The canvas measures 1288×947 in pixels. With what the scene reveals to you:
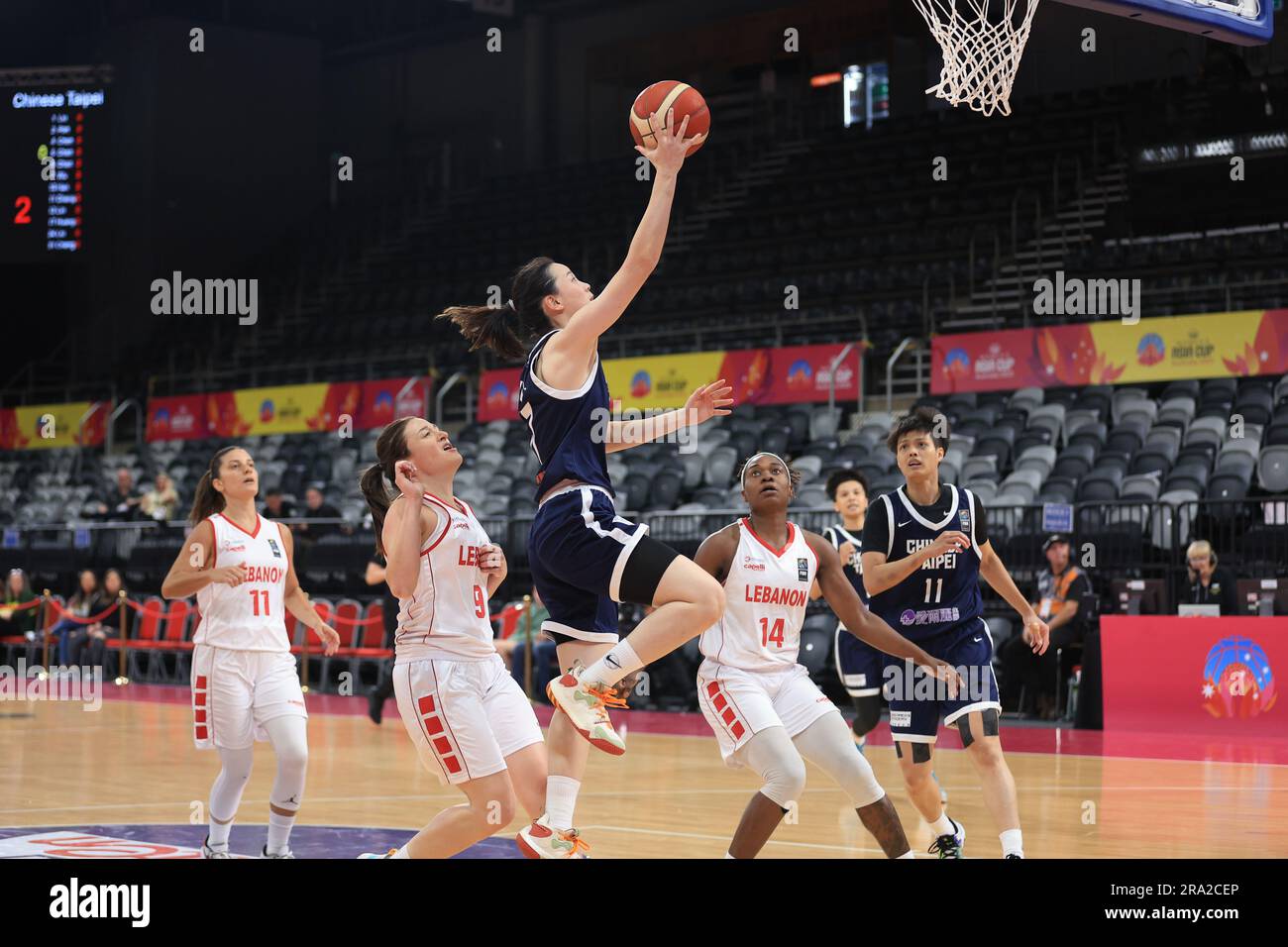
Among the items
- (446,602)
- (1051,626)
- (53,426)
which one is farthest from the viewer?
(53,426)

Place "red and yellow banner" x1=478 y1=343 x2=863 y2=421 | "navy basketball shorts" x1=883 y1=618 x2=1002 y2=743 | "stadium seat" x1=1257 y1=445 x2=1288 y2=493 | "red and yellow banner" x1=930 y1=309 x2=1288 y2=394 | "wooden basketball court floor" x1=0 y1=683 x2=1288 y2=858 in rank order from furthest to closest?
"red and yellow banner" x1=478 y1=343 x2=863 y2=421 < "red and yellow banner" x1=930 y1=309 x2=1288 y2=394 < "stadium seat" x1=1257 y1=445 x2=1288 y2=493 < "wooden basketball court floor" x1=0 y1=683 x2=1288 y2=858 < "navy basketball shorts" x1=883 y1=618 x2=1002 y2=743

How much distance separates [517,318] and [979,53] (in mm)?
4651

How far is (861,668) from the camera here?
31.7 ft

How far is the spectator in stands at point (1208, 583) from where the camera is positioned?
12.1m

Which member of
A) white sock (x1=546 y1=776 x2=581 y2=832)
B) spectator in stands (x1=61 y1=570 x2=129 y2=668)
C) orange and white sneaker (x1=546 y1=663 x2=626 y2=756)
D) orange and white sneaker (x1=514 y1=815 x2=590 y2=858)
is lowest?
spectator in stands (x1=61 y1=570 x2=129 y2=668)

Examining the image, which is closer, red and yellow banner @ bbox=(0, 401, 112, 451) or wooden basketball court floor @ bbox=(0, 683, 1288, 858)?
wooden basketball court floor @ bbox=(0, 683, 1288, 858)

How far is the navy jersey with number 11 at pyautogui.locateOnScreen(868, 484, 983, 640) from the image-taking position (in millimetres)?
6383

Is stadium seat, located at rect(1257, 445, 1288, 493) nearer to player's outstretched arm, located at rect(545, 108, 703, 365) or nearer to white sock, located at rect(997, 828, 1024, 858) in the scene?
white sock, located at rect(997, 828, 1024, 858)

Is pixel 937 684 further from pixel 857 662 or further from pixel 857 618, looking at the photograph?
pixel 857 662

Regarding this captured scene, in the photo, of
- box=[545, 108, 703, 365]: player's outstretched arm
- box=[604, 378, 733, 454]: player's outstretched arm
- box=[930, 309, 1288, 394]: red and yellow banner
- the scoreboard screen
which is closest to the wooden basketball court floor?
box=[604, 378, 733, 454]: player's outstretched arm

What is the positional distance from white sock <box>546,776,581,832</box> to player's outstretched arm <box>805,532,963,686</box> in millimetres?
1346

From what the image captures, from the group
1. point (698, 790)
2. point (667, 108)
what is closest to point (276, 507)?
point (698, 790)

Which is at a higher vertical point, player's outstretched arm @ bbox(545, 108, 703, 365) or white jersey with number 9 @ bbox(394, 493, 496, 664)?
player's outstretched arm @ bbox(545, 108, 703, 365)

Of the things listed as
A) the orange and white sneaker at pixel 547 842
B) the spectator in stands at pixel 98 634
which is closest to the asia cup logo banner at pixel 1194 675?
the orange and white sneaker at pixel 547 842
